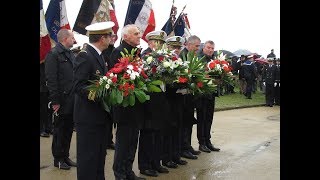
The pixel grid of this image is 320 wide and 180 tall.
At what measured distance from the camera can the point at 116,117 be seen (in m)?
5.86

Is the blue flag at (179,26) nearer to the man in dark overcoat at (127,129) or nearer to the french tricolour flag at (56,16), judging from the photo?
the french tricolour flag at (56,16)

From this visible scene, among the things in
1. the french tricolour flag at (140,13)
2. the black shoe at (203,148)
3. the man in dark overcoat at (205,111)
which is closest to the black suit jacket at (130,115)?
the man in dark overcoat at (205,111)

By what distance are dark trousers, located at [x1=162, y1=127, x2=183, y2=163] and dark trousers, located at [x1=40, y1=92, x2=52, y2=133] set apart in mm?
3583

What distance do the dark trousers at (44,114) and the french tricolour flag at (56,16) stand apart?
1.47 meters

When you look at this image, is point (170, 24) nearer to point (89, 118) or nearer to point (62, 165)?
point (62, 165)

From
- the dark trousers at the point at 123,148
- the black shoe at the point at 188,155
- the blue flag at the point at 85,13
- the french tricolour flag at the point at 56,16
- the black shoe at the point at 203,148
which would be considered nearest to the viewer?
the dark trousers at the point at 123,148

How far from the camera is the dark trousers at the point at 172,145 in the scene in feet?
23.9

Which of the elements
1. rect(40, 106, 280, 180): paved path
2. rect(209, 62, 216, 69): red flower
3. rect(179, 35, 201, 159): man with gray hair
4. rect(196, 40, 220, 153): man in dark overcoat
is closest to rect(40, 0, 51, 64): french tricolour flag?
rect(40, 106, 280, 180): paved path

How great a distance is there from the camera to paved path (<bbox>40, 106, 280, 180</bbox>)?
6.77 m

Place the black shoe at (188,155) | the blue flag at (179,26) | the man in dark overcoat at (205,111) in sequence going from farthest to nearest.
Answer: the blue flag at (179,26)
the man in dark overcoat at (205,111)
the black shoe at (188,155)

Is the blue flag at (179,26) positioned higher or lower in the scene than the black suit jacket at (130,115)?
higher

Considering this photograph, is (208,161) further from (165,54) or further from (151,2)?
(151,2)

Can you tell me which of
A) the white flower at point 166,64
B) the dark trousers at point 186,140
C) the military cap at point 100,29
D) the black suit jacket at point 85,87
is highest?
the military cap at point 100,29
